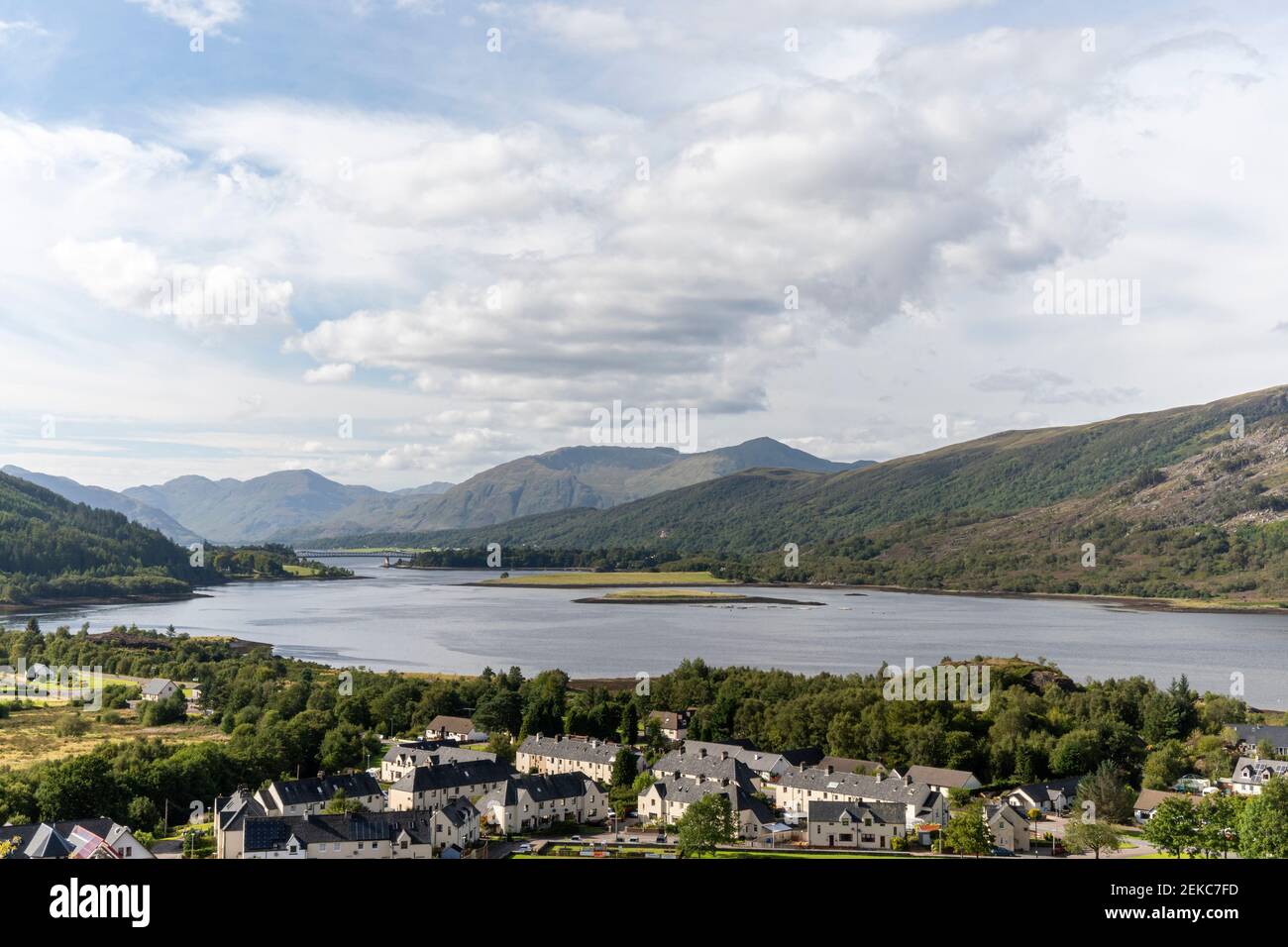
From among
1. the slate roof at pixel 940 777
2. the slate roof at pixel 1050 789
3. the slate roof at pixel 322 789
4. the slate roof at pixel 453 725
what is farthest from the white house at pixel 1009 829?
the slate roof at pixel 453 725

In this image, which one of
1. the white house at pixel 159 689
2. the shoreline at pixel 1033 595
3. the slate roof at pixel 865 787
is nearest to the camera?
the slate roof at pixel 865 787

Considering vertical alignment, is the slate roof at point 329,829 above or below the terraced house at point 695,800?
above

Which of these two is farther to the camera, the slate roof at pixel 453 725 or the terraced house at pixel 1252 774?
the slate roof at pixel 453 725

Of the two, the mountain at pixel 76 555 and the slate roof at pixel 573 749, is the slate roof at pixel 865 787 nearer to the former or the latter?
the slate roof at pixel 573 749

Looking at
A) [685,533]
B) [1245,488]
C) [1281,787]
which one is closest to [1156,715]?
[1281,787]

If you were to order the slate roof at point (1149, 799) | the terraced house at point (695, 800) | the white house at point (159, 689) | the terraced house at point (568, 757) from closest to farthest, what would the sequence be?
the terraced house at point (695, 800) < the slate roof at point (1149, 799) < the terraced house at point (568, 757) < the white house at point (159, 689)
